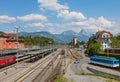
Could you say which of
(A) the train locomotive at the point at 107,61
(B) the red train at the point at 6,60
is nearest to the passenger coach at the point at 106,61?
(A) the train locomotive at the point at 107,61

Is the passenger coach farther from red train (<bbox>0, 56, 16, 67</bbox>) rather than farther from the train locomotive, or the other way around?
red train (<bbox>0, 56, 16, 67</bbox>)

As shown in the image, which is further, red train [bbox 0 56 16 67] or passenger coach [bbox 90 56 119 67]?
passenger coach [bbox 90 56 119 67]

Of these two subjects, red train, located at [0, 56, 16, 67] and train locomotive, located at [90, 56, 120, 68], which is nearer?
red train, located at [0, 56, 16, 67]

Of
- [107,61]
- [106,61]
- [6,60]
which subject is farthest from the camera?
[106,61]

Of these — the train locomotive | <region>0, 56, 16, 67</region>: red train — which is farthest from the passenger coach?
<region>0, 56, 16, 67</region>: red train

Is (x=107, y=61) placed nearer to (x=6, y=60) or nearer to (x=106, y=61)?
(x=106, y=61)

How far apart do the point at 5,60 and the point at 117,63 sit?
35.2m

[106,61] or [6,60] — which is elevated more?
[6,60]

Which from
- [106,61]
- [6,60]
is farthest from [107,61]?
[6,60]

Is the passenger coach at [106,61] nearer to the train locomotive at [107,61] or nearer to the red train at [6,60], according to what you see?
the train locomotive at [107,61]

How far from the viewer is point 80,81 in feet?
176

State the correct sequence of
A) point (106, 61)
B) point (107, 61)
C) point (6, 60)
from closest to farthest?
point (6, 60)
point (107, 61)
point (106, 61)

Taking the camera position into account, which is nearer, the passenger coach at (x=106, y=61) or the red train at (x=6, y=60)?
the red train at (x=6, y=60)

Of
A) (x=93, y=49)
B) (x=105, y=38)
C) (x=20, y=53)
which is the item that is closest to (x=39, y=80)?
(x=20, y=53)
